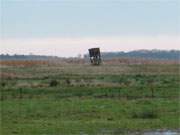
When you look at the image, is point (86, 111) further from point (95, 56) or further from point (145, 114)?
point (95, 56)

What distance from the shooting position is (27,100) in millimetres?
33750

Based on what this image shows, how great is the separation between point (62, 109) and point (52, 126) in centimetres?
650

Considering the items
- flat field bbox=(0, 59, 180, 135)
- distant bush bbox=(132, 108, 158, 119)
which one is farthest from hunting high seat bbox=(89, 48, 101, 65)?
distant bush bbox=(132, 108, 158, 119)

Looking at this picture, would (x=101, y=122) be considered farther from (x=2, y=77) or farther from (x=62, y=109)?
(x=2, y=77)

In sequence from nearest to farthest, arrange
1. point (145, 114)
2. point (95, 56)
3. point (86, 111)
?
point (145, 114)
point (86, 111)
point (95, 56)

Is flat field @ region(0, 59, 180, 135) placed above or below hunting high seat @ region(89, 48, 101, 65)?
below

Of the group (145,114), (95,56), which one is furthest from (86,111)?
(95,56)

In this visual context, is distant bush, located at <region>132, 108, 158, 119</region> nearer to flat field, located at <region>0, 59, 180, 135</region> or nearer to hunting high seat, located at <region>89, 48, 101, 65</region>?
flat field, located at <region>0, 59, 180, 135</region>

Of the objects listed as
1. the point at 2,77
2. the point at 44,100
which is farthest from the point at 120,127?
the point at 2,77

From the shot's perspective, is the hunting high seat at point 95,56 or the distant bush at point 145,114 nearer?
the distant bush at point 145,114

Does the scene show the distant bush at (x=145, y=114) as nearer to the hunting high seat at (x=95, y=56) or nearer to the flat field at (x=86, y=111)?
the flat field at (x=86, y=111)

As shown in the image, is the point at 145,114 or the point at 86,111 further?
the point at 86,111

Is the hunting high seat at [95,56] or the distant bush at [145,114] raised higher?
the hunting high seat at [95,56]

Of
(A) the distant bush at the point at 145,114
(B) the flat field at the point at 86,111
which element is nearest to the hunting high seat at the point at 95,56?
(B) the flat field at the point at 86,111
